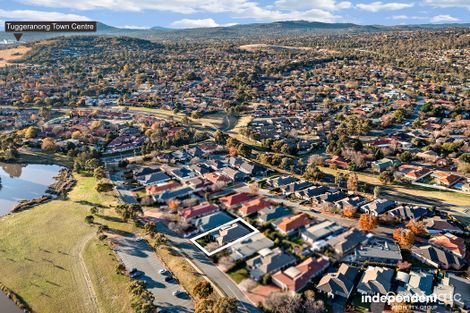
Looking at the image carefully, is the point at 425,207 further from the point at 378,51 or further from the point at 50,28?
the point at 378,51

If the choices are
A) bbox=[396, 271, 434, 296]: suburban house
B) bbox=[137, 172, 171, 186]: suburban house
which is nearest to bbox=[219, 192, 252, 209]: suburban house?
bbox=[137, 172, 171, 186]: suburban house

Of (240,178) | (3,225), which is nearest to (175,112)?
(240,178)

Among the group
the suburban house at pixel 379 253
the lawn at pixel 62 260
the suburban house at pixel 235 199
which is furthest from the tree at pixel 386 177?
the lawn at pixel 62 260

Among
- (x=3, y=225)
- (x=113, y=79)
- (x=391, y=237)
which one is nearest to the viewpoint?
(x=391, y=237)

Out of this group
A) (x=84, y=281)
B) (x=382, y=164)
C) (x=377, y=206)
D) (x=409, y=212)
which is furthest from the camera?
(x=382, y=164)

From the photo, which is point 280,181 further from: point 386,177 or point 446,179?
point 446,179

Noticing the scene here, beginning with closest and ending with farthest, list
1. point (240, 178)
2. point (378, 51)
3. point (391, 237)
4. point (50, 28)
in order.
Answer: point (391, 237) < point (240, 178) < point (50, 28) < point (378, 51)

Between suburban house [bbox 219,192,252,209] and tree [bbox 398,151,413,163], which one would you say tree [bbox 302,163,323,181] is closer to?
suburban house [bbox 219,192,252,209]

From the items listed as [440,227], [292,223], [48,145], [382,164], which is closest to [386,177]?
[382,164]
